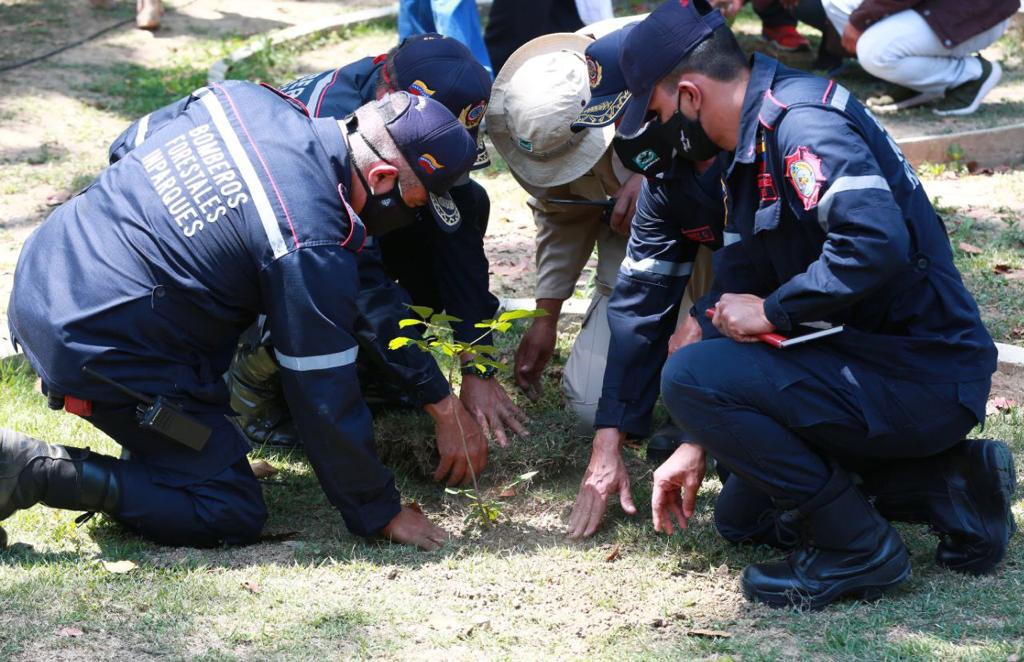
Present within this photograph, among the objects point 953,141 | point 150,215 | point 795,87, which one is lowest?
point 953,141

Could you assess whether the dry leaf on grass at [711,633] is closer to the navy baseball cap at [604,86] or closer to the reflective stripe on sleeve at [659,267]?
the reflective stripe on sleeve at [659,267]

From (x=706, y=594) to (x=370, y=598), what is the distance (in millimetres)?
893

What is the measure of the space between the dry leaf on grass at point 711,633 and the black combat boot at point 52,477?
64.7 inches

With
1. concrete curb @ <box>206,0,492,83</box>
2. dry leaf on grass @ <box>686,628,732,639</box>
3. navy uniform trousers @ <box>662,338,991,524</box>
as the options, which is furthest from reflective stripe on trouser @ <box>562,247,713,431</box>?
concrete curb @ <box>206,0,492,83</box>

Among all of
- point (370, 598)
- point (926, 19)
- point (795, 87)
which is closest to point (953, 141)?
point (926, 19)

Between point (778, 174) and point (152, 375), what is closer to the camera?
point (778, 174)

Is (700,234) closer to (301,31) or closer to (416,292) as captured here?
(416,292)

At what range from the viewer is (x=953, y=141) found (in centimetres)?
685

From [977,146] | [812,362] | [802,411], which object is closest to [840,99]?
[812,362]

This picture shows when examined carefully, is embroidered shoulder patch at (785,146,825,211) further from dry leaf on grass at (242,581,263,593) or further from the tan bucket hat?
dry leaf on grass at (242,581,263,593)

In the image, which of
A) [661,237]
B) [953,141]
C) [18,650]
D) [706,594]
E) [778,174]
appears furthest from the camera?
[953,141]

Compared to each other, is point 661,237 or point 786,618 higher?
point 661,237

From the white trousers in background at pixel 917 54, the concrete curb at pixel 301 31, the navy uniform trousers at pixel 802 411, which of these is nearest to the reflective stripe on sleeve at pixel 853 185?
the navy uniform trousers at pixel 802 411

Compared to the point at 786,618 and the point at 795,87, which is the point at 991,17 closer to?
the point at 795,87
